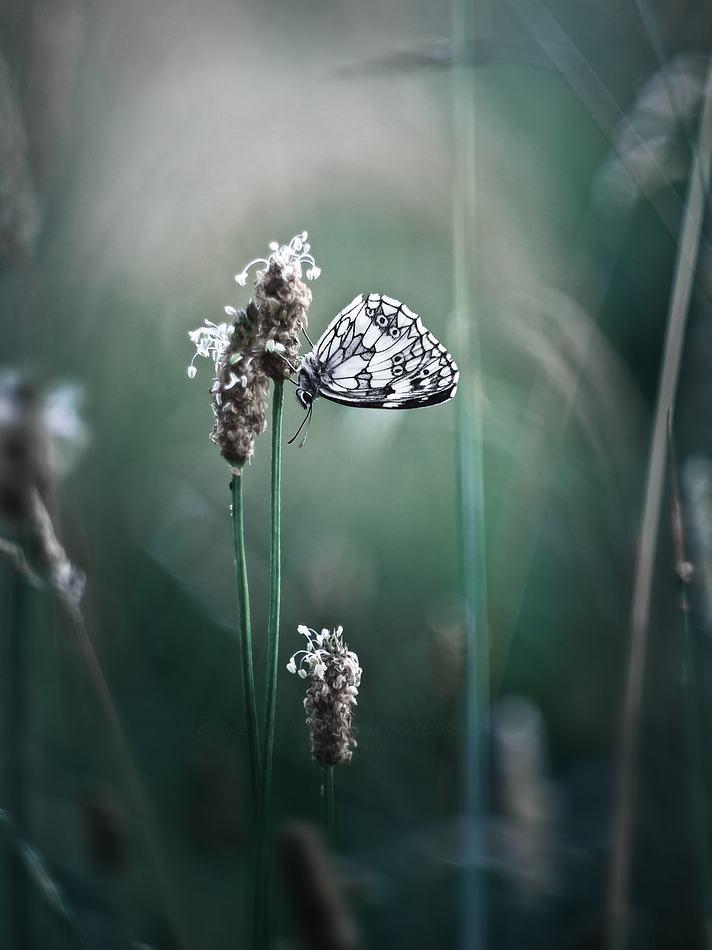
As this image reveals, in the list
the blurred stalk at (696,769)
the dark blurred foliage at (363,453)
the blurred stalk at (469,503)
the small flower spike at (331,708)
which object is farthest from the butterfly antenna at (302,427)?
the blurred stalk at (696,769)

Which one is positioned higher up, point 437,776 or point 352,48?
point 352,48

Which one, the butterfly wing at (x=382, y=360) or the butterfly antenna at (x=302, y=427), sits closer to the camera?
the butterfly wing at (x=382, y=360)

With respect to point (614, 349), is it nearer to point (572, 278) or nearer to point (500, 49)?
point (572, 278)

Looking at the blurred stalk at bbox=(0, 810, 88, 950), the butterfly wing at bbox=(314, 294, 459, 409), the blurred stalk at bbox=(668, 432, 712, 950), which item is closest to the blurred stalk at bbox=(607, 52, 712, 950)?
the blurred stalk at bbox=(668, 432, 712, 950)

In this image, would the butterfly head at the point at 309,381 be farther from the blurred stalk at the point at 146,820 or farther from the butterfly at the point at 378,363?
the blurred stalk at the point at 146,820

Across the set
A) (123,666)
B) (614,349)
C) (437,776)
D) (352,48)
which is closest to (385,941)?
(437,776)

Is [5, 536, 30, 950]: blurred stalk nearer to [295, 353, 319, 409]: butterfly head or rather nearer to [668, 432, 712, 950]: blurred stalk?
[295, 353, 319, 409]: butterfly head

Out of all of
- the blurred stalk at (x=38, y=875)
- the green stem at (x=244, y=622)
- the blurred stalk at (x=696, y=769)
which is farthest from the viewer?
the blurred stalk at (x=696, y=769)

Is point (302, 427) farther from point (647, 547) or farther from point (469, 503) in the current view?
point (647, 547)
